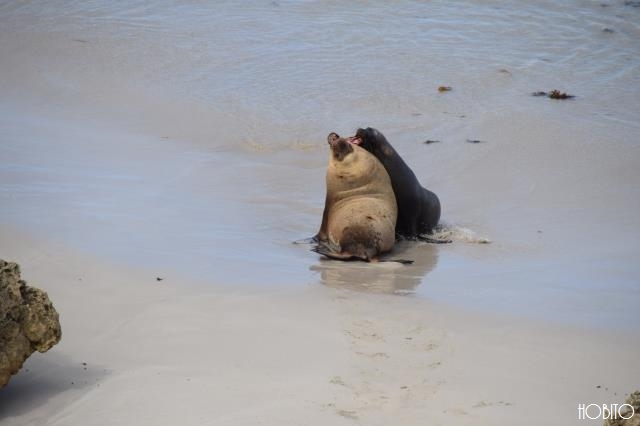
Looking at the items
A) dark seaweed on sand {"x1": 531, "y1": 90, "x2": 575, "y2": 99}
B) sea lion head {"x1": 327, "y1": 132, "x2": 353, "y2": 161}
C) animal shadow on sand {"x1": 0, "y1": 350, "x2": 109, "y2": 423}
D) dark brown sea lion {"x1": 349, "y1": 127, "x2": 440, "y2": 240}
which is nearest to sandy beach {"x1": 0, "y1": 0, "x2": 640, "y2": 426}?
animal shadow on sand {"x1": 0, "y1": 350, "x2": 109, "y2": 423}

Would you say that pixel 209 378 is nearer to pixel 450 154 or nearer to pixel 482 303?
pixel 482 303

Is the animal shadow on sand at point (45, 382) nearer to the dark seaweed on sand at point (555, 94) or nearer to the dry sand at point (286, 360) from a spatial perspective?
the dry sand at point (286, 360)

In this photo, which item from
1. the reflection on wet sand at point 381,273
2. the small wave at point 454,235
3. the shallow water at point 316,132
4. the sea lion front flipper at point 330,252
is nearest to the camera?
the reflection on wet sand at point 381,273

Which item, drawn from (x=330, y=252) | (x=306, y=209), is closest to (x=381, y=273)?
(x=330, y=252)

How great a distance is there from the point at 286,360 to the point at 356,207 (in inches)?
98.2

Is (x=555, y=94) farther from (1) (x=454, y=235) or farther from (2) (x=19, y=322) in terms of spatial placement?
(2) (x=19, y=322)

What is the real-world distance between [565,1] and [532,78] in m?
2.87

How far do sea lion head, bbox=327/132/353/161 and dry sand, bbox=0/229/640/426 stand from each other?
4.88 feet

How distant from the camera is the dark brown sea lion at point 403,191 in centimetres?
700

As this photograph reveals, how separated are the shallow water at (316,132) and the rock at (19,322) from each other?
5.44ft

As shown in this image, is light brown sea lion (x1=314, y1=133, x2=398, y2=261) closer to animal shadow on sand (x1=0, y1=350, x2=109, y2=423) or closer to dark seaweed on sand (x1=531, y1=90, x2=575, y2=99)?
animal shadow on sand (x1=0, y1=350, x2=109, y2=423)

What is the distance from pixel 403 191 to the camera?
23.2ft

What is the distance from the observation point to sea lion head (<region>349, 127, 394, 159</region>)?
274 inches

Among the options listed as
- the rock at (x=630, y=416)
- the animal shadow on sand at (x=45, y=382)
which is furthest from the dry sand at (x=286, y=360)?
the rock at (x=630, y=416)
